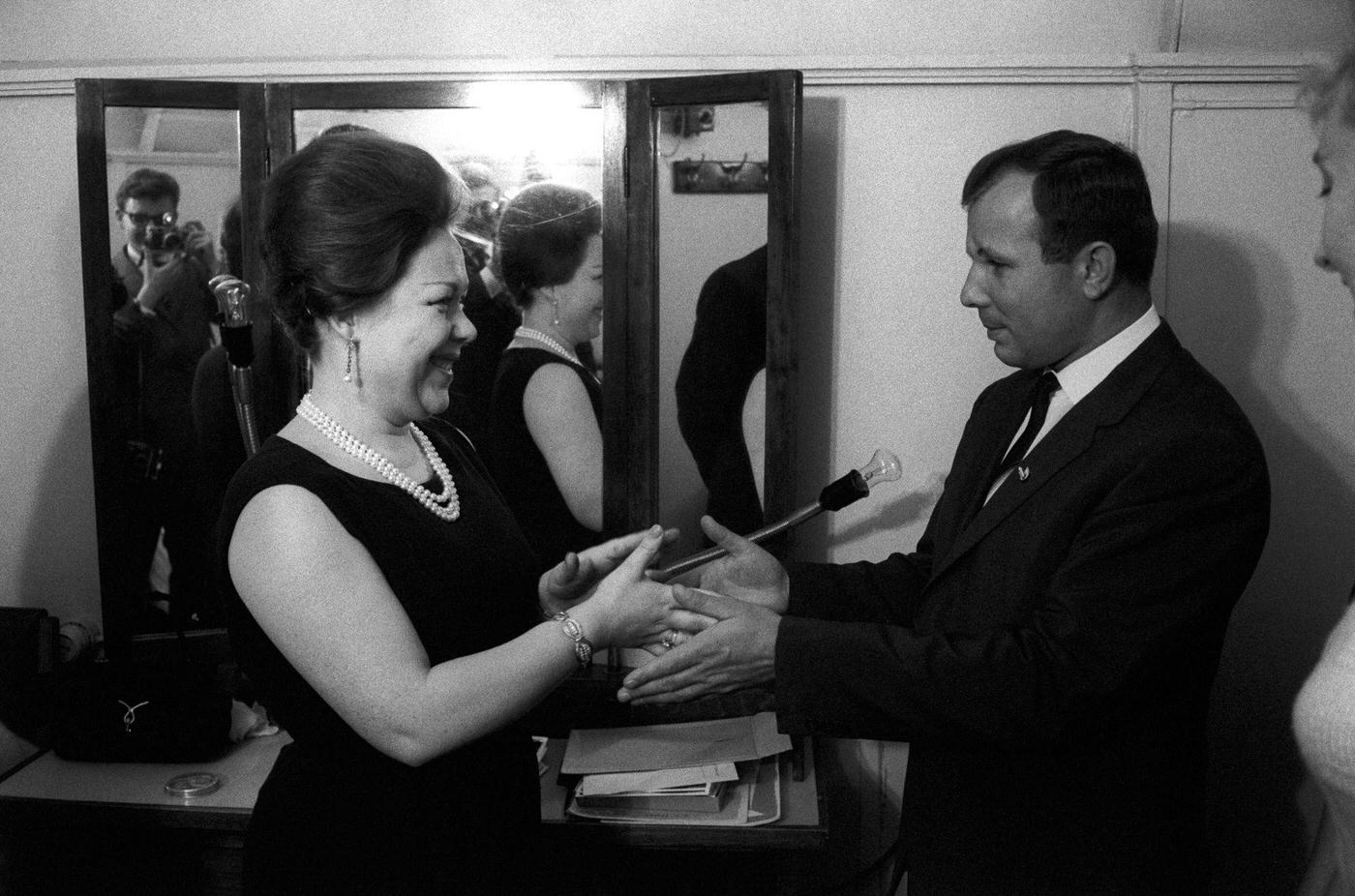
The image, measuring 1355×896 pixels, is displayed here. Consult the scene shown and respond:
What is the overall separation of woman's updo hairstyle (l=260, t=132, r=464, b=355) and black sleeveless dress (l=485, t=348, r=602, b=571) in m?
0.97

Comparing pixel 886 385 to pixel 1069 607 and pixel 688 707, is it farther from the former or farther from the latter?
pixel 1069 607

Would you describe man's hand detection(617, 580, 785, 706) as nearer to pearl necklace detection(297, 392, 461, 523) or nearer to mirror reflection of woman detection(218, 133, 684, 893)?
mirror reflection of woman detection(218, 133, 684, 893)

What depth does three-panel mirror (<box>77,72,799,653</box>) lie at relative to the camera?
2.53m

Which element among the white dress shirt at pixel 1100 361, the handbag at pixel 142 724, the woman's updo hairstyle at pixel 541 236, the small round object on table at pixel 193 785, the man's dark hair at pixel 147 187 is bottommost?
the small round object on table at pixel 193 785

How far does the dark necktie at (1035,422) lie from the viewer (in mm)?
2049

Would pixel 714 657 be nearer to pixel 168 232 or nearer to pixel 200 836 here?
pixel 200 836

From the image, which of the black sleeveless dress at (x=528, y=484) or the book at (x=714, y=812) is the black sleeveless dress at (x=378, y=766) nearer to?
the book at (x=714, y=812)

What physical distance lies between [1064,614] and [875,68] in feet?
4.57

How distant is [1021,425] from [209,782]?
66.8 inches

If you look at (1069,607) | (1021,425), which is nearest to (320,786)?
(1069,607)

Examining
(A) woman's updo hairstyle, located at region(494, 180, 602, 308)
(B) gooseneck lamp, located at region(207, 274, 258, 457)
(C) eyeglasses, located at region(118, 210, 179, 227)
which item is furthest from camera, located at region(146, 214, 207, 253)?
(A) woman's updo hairstyle, located at region(494, 180, 602, 308)

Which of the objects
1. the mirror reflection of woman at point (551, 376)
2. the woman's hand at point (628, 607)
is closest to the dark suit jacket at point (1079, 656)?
the woman's hand at point (628, 607)

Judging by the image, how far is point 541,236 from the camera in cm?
258

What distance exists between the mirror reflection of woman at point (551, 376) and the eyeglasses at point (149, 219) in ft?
2.34
